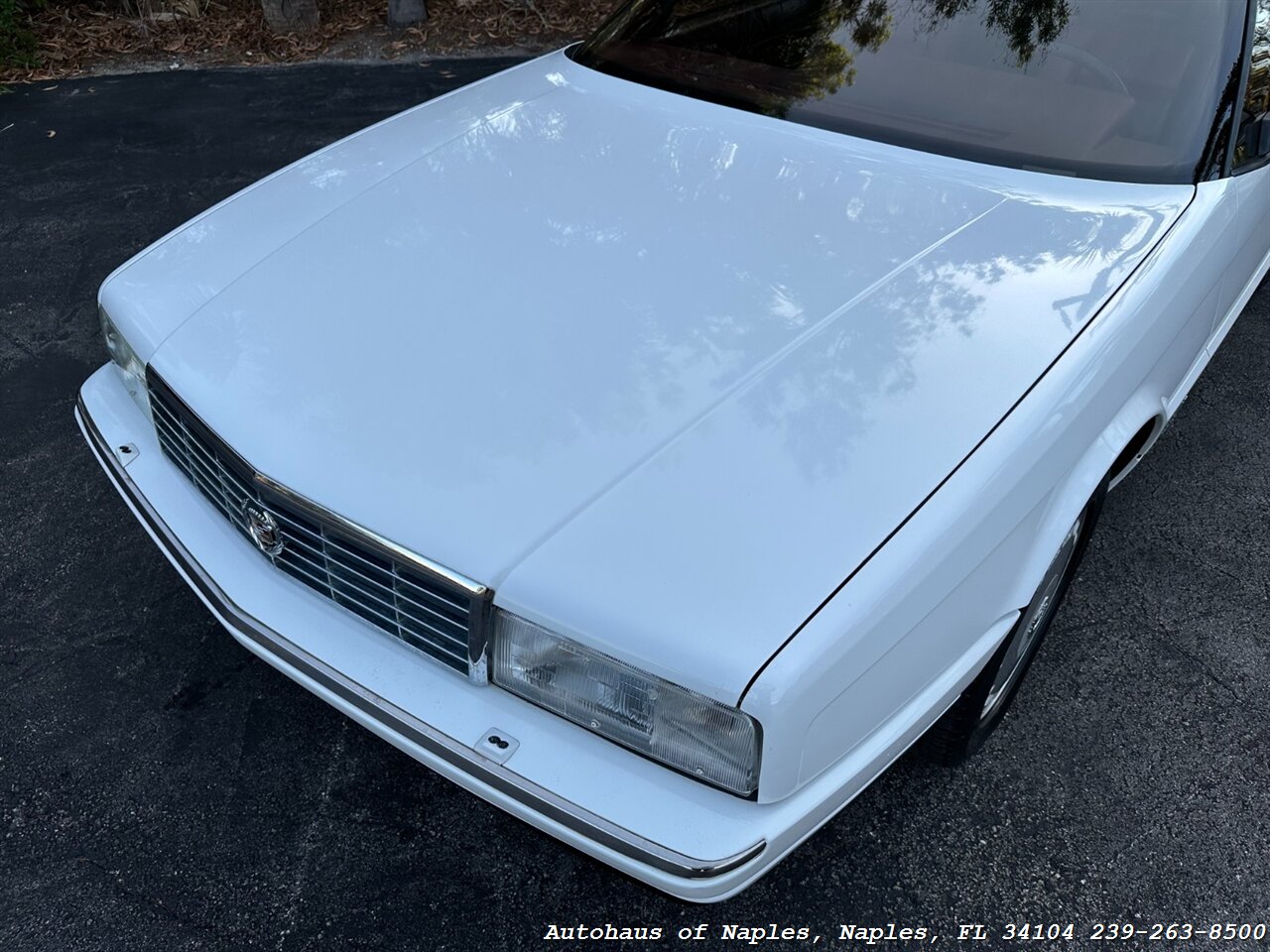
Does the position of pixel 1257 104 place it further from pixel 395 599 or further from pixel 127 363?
pixel 127 363

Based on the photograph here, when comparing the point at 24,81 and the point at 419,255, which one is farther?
the point at 24,81

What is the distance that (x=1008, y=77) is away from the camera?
2434mm

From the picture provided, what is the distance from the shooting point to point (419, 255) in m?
2.13

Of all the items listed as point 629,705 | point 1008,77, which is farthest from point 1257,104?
point 629,705

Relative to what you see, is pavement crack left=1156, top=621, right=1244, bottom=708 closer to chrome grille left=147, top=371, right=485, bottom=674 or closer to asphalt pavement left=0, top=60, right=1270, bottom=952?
asphalt pavement left=0, top=60, right=1270, bottom=952

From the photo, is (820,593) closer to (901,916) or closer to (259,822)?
(901,916)

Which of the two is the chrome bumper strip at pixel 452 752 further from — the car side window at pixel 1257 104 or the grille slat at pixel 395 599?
the car side window at pixel 1257 104

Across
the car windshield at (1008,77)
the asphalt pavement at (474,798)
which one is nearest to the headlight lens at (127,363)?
the asphalt pavement at (474,798)

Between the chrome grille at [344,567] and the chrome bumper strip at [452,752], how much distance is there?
4.3 inches

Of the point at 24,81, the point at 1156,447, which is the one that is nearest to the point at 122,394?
the point at 1156,447

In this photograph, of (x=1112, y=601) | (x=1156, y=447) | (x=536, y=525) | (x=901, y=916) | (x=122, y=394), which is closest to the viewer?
(x=536, y=525)

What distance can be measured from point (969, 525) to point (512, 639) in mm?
721

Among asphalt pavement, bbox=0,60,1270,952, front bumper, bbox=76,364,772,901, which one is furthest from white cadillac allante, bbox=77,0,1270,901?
asphalt pavement, bbox=0,60,1270,952

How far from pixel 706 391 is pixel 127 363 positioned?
4.26 ft
